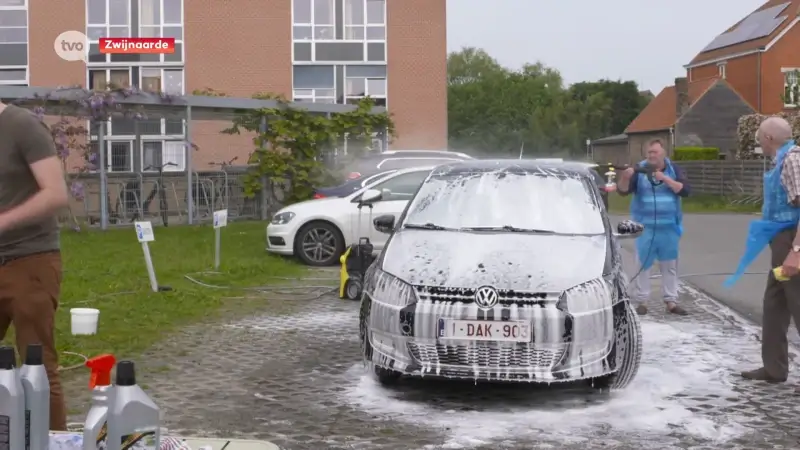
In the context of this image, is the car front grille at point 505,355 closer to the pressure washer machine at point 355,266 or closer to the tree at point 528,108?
the pressure washer machine at point 355,266

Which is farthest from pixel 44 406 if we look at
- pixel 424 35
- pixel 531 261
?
pixel 424 35

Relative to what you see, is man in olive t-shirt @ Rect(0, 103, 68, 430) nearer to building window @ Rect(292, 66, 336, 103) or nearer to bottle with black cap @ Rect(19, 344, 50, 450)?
bottle with black cap @ Rect(19, 344, 50, 450)

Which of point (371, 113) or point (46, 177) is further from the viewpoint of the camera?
point (371, 113)

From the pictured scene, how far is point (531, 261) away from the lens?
681 cm

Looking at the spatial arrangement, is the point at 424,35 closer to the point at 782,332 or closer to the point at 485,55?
the point at 782,332

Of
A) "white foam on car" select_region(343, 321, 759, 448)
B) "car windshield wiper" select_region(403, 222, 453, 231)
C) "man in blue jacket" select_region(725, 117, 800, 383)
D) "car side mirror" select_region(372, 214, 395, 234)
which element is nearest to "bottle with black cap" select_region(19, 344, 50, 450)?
"white foam on car" select_region(343, 321, 759, 448)

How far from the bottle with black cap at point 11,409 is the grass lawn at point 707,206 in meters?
31.8

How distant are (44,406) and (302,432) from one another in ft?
10.5

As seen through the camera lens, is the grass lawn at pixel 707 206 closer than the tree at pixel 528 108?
Yes

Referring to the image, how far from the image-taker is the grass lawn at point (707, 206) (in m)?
34.9

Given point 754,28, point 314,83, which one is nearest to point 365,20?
point 314,83

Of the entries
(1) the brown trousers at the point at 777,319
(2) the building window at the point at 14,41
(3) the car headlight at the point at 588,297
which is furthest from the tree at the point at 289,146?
(2) the building window at the point at 14,41

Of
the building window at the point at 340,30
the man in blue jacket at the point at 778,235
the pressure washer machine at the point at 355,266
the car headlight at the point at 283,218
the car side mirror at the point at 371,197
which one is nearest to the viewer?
the man in blue jacket at the point at 778,235

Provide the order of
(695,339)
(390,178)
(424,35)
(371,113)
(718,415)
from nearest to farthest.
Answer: (718,415), (695,339), (390,178), (371,113), (424,35)
